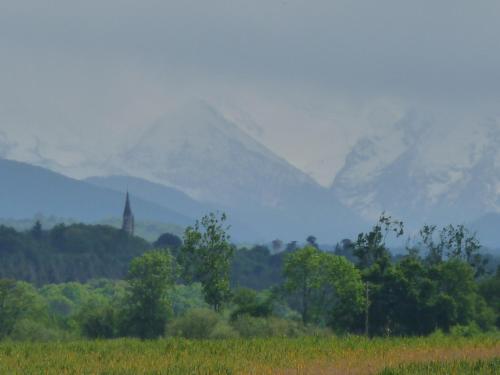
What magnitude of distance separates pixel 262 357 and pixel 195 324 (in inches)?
2196

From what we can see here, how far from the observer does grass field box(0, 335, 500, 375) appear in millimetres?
79688

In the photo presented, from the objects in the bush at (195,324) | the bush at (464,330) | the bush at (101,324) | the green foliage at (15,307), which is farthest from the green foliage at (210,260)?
the bush at (464,330)

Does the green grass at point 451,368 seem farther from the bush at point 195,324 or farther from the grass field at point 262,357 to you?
the bush at point 195,324

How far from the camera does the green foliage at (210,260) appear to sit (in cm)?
16162

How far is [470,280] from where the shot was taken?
6309 inches

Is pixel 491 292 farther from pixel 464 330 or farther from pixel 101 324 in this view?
pixel 101 324

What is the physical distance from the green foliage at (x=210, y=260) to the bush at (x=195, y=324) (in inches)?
455

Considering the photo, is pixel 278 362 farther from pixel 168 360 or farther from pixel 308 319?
pixel 308 319

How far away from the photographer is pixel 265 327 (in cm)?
14338

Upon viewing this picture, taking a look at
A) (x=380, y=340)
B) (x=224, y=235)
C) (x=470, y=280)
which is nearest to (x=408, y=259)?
(x=470, y=280)

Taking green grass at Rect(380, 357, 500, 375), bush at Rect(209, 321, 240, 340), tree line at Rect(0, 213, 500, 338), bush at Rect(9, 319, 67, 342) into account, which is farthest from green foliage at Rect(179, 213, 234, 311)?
green grass at Rect(380, 357, 500, 375)

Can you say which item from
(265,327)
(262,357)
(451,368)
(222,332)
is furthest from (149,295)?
(451,368)

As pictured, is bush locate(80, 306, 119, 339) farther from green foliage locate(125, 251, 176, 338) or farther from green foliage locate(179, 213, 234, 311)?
green foliage locate(179, 213, 234, 311)

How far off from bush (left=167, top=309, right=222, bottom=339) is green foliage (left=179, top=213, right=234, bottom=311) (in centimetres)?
1157
